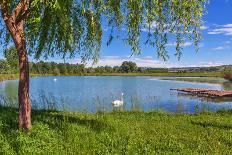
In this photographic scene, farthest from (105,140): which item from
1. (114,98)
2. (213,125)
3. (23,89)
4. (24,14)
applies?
(114,98)

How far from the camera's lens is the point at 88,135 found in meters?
11.2

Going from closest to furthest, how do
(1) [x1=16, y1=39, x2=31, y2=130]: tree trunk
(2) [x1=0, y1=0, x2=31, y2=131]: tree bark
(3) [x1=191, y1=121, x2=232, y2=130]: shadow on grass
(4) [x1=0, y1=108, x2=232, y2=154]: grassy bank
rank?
(4) [x1=0, y1=108, x2=232, y2=154]: grassy bank, (2) [x1=0, y1=0, x2=31, y2=131]: tree bark, (1) [x1=16, y1=39, x2=31, y2=130]: tree trunk, (3) [x1=191, y1=121, x2=232, y2=130]: shadow on grass

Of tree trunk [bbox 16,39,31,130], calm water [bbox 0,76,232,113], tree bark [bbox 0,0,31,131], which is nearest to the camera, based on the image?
tree bark [bbox 0,0,31,131]

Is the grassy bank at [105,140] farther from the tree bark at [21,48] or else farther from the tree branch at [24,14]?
the tree branch at [24,14]

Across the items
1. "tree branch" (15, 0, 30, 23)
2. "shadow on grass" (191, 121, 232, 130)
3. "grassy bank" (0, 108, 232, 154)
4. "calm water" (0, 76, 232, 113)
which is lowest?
"calm water" (0, 76, 232, 113)

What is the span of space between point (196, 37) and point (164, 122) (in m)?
6.65

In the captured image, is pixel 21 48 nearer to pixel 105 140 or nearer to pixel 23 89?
pixel 23 89

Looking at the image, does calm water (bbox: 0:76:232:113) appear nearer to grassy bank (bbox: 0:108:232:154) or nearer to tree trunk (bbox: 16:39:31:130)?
grassy bank (bbox: 0:108:232:154)

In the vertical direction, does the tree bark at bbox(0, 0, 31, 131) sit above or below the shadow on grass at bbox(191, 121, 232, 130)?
above

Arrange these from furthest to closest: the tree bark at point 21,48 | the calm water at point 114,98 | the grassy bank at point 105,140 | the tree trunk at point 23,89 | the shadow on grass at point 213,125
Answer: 1. the calm water at point 114,98
2. the shadow on grass at point 213,125
3. the tree trunk at point 23,89
4. the tree bark at point 21,48
5. the grassy bank at point 105,140

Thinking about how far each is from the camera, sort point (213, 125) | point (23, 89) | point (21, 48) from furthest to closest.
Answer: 1. point (213, 125)
2. point (23, 89)
3. point (21, 48)

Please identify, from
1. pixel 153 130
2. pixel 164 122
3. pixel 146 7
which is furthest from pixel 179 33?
pixel 164 122

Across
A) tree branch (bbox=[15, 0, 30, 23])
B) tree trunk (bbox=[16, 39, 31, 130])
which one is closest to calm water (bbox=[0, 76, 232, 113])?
tree trunk (bbox=[16, 39, 31, 130])

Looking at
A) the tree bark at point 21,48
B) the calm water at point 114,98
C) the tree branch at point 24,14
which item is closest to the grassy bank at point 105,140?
the tree bark at point 21,48
